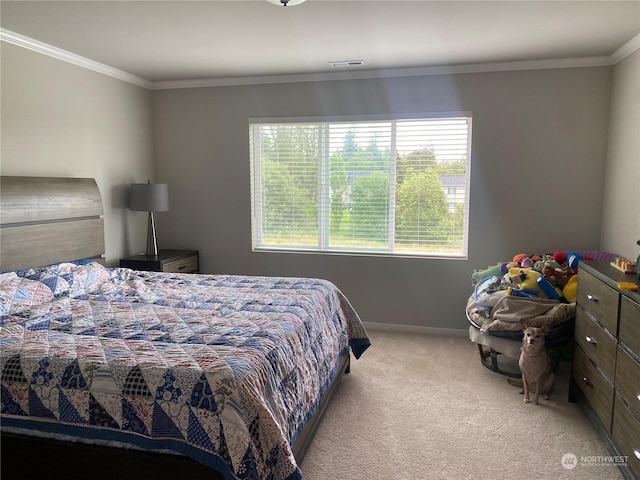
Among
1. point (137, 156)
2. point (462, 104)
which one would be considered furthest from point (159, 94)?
point (462, 104)

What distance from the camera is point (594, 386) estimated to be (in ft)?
8.12

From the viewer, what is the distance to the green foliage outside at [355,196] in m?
4.22

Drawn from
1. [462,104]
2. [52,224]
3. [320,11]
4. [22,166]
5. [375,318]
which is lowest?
[375,318]

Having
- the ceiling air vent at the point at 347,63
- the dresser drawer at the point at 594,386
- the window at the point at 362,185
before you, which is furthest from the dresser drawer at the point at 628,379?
the ceiling air vent at the point at 347,63

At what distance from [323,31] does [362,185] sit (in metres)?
1.65

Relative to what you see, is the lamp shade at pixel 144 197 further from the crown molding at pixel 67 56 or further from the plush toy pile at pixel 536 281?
the plush toy pile at pixel 536 281

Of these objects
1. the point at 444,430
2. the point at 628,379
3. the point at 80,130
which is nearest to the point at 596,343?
the point at 628,379

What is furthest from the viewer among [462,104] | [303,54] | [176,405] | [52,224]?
[462,104]

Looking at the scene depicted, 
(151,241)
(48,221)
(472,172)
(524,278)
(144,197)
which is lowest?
(524,278)

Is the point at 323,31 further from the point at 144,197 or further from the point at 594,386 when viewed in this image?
the point at 594,386

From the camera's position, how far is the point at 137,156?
4562mm

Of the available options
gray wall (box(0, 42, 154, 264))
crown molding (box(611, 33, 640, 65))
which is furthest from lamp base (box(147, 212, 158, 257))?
crown molding (box(611, 33, 640, 65))

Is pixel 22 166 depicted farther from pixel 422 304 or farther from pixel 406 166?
pixel 422 304

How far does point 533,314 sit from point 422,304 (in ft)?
4.29
